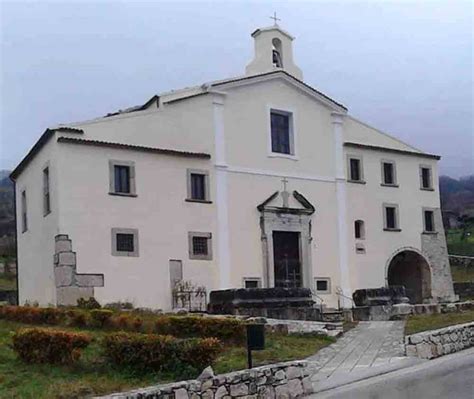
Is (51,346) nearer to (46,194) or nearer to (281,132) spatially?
(46,194)

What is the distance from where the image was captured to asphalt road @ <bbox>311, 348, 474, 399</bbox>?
36.7 ft

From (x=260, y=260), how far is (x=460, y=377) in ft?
50.3

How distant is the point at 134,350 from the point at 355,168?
2116 centimetres

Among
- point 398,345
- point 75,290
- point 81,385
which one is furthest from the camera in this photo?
point 75,290

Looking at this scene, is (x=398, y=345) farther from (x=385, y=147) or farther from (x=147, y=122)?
(x=385, y=147)

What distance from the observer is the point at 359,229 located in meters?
31.0

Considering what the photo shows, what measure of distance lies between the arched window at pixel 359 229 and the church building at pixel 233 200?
85mm

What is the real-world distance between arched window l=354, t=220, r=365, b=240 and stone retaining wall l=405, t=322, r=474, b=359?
1361 centimetres

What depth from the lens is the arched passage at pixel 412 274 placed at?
108 ft

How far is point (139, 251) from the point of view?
24.6 meters

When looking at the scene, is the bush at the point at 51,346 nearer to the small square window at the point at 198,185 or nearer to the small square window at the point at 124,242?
the small square window at the point at 124,242

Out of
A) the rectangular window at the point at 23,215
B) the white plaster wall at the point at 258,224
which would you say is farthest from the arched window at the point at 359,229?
the rectangular window at the point at 23,215

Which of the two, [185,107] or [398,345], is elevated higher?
[185,107]

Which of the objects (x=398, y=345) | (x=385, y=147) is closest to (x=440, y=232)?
(x=385, y=147)
